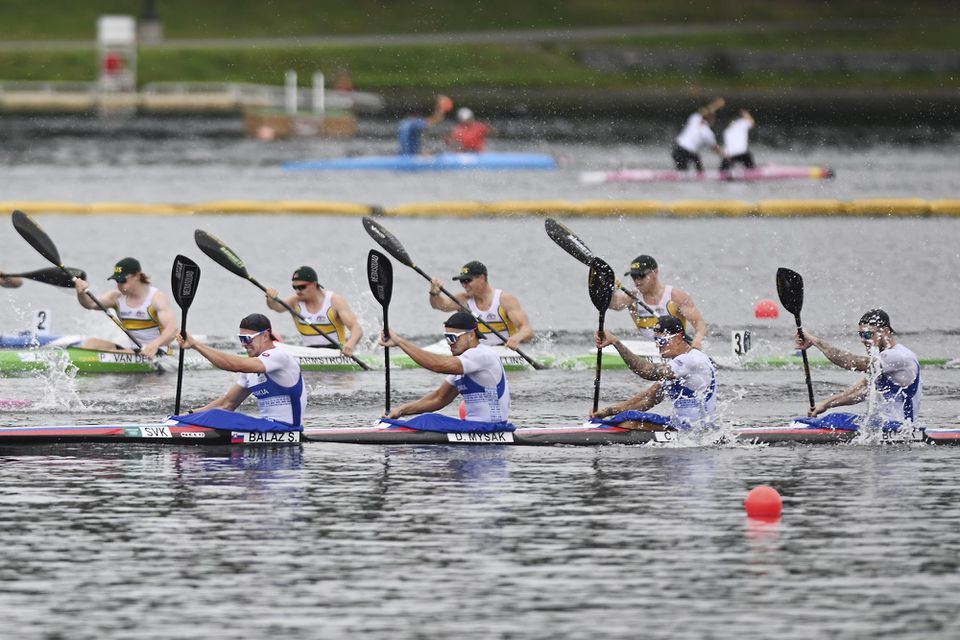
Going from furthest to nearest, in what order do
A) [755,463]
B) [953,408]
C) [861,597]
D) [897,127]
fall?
[897,127] < [953,408] < [755,463] < [861,597]

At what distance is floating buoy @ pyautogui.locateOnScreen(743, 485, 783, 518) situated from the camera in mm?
16391

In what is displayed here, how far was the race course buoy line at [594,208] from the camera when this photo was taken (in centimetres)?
4241

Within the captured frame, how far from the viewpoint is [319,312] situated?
955 inches

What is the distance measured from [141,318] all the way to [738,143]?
1015 inches

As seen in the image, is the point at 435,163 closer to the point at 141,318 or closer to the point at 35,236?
the point at 141,318

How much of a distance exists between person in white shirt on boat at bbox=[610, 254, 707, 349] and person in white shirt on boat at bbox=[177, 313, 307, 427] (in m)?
5.32

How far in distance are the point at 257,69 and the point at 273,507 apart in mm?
58139

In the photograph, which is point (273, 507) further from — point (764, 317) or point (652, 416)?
point (764, 317)

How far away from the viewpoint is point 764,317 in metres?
29.6

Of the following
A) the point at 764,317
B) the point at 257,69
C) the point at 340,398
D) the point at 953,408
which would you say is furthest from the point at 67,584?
the point at 257,69

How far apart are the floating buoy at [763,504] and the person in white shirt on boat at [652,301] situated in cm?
649

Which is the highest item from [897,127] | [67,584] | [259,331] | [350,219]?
[897,127]

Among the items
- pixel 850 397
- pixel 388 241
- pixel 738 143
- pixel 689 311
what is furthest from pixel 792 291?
pixel 738 143

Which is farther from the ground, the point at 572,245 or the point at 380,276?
the point at 572,245
